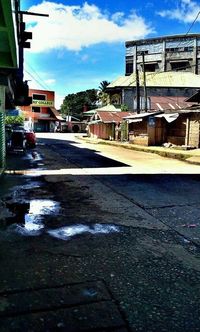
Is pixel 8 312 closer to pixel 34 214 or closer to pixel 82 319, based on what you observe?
pixel 82 319

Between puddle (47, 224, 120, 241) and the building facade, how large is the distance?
55.0m

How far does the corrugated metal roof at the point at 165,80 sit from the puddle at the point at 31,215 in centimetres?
4417

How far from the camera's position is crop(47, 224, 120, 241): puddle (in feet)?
19.0

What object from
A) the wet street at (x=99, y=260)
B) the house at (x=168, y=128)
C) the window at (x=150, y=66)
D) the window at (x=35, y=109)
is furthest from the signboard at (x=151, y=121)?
the window at (x=35, y=109)

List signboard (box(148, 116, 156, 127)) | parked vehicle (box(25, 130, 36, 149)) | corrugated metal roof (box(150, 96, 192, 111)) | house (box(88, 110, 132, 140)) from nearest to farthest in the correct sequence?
parked vehicle (box(25, 130, 36, 149)) → signboard (box(148, 116, 156, 127)) → corrugated metal roof (box(150, 96, 192, 111)) → house (box(88, 110, 132, 140))

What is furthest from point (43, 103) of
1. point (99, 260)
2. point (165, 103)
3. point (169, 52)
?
point (99, 260)

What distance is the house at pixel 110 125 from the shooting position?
37875mm

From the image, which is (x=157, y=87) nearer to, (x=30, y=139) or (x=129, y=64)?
(x=129, y=64)

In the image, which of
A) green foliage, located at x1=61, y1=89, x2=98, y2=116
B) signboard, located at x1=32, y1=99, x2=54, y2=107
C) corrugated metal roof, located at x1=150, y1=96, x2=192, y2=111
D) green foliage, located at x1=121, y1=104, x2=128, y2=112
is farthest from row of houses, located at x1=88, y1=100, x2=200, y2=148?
green foliage, located at x1=61, y1=89, x2=98, y2=116

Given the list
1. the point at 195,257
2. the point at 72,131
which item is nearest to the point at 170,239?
the point at 195,257

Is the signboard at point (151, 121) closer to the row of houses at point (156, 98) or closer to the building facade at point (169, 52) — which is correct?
the row of houses at point (156, 98)

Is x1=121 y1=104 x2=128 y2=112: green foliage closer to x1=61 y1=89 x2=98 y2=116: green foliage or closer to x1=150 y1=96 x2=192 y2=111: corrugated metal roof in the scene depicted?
x1=150 y1=96 x2=192 y2=111: corrugated metal roof

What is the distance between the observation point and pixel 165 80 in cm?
5150

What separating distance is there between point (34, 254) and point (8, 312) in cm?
164
